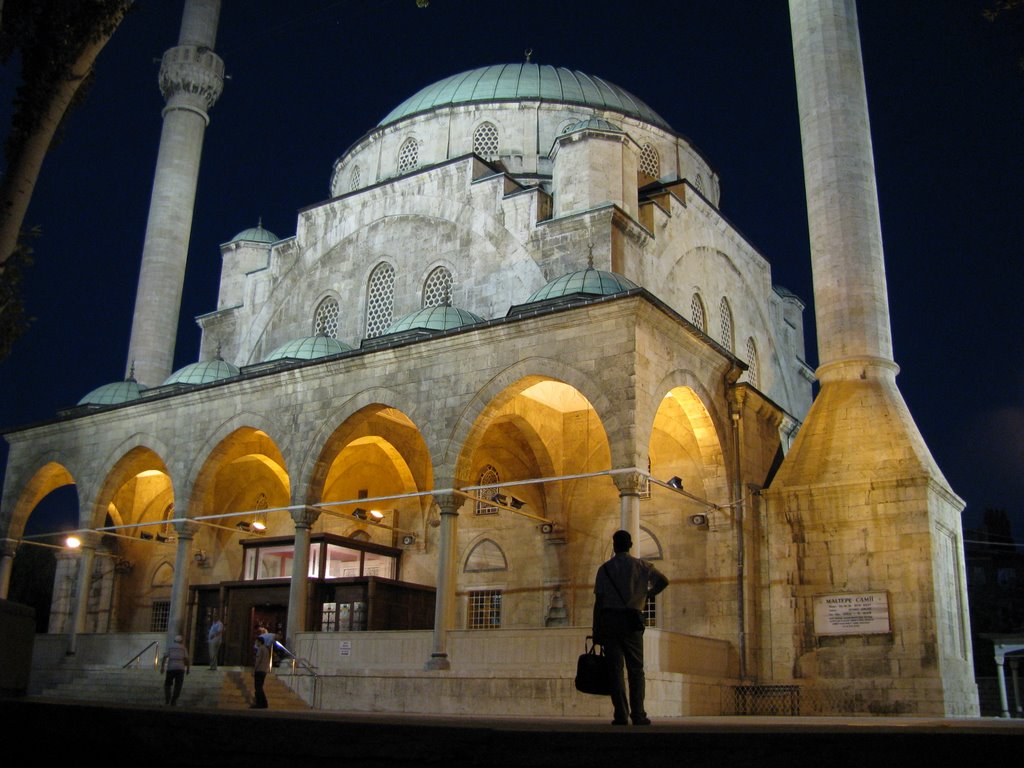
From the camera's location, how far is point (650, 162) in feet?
71.2

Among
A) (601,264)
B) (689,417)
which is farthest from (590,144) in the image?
(689,417)

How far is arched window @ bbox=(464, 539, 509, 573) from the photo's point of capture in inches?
674

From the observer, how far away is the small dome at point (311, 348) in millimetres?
17781

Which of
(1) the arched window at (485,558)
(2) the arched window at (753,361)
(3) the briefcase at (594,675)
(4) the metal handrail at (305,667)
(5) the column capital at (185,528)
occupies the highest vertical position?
(2) the arched window at (753,361)

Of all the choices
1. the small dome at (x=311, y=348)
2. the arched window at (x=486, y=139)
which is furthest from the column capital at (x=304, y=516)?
the arched window at (x=486, y=139)

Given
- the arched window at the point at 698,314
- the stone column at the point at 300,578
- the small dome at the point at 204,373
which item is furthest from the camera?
the arched window at the point at 698,314

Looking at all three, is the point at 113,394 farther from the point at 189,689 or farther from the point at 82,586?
the point at 189,689

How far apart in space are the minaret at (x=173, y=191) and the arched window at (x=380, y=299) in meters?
6.94

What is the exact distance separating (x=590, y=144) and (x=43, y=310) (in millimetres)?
36873

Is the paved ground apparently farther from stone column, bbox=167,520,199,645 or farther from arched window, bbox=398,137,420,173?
arched window, bbox=398,137,420,173

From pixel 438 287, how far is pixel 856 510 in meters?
8.84

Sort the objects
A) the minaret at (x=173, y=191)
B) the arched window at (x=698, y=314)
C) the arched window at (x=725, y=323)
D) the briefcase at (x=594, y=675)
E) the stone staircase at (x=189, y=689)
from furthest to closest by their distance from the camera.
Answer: the minaret at (x=173, y=191) < the arched window at (x=725, y=323) < the arched window at (x=698, y=314) < the stone staircase at (x=189, y=689) < the briefcase at (x=594, y=675)

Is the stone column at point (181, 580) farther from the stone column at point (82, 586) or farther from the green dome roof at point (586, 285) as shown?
the green dome roof at point (586, 285)

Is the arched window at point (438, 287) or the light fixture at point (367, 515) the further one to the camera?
the arched window at point (438, 287)
